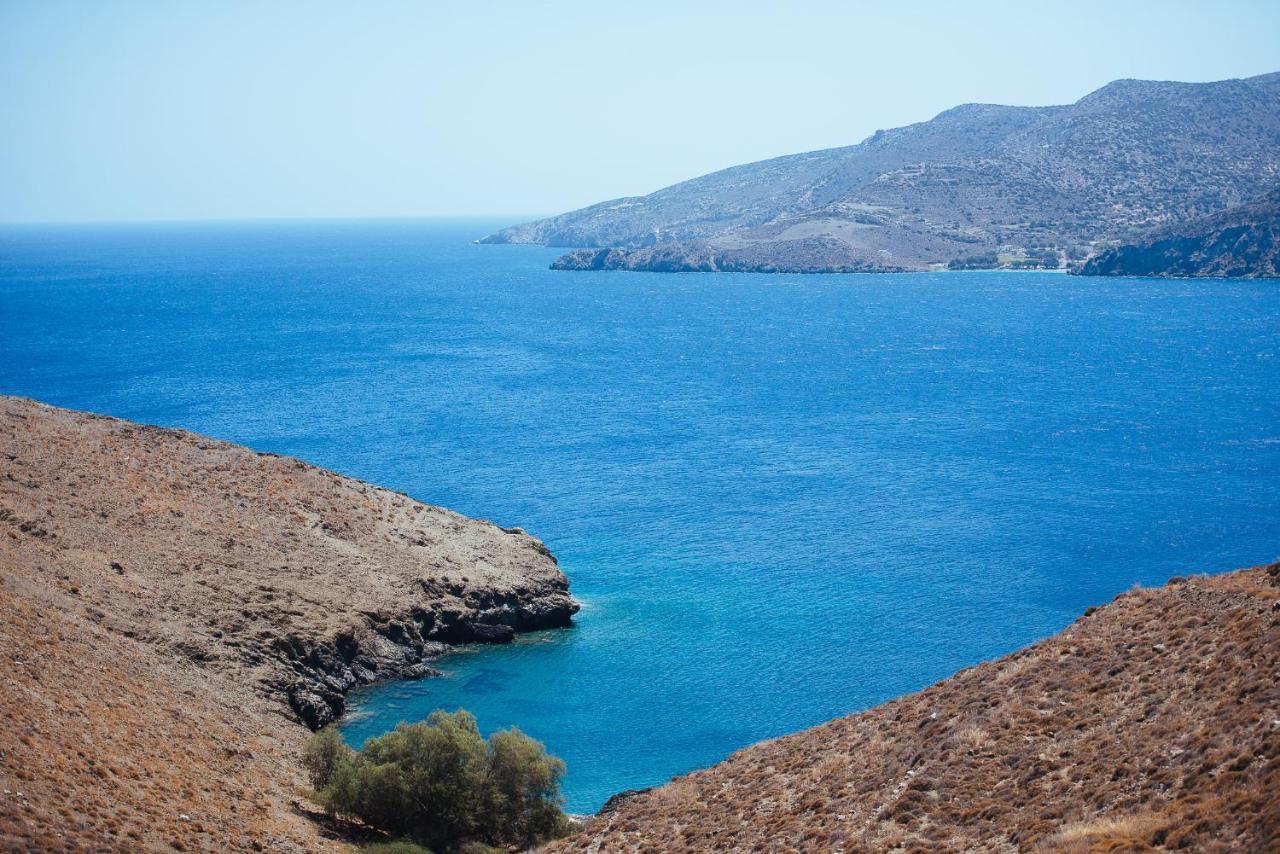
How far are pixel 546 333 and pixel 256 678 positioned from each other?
125 m

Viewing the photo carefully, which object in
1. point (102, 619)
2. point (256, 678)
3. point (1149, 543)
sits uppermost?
point (102, 619)

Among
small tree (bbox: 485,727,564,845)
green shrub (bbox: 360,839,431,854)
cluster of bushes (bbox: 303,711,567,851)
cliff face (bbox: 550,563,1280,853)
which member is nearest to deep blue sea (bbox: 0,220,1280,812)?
small tree (bbox: 485,727,564,845)

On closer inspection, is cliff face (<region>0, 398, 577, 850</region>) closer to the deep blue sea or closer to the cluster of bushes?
the cluster of bushes

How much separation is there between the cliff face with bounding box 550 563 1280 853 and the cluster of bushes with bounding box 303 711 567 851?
357 centimetres

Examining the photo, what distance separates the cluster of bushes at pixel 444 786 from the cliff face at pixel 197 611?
6.36 feet

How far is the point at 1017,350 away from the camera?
464 ft

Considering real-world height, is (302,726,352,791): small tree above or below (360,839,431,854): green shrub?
above

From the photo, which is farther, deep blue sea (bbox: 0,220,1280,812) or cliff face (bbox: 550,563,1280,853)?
deep blue sea (bbox: 0,220,1280,812)

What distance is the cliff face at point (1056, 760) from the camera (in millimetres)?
18969

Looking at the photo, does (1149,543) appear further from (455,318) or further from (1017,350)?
(455,318)

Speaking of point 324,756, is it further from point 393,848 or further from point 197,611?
point 197,611

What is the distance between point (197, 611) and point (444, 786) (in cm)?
1711

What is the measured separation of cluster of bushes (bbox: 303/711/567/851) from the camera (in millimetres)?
33594

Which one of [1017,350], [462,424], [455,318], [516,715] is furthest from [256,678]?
[455,318]
